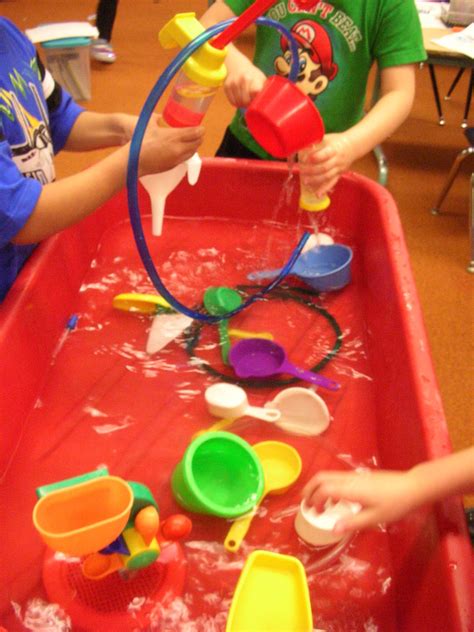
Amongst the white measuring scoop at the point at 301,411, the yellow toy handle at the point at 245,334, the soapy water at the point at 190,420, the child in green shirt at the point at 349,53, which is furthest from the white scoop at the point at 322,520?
the child in green shirt at the point at 349,53

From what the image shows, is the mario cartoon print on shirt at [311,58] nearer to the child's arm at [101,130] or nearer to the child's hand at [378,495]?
the child's arm at [101,130]

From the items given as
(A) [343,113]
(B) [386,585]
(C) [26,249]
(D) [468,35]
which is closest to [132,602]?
(B) [386,585]

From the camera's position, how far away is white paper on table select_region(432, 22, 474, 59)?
1.58m

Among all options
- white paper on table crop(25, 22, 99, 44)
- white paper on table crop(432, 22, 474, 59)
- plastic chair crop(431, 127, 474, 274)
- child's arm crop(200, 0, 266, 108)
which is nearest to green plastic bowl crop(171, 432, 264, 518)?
child's arm crop(200, 0, 266, 108)

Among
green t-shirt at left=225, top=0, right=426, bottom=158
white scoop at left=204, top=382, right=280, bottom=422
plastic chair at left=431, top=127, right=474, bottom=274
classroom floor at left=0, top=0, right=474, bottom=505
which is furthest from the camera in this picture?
plastic chair at left=431, top=127, right=474, bottom=274

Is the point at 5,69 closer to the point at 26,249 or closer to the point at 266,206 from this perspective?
the point at 26,249

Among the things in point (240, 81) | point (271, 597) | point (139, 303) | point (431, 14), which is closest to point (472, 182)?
point (431, 14)

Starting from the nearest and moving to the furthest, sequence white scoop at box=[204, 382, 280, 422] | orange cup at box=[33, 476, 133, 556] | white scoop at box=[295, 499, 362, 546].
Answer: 1. orange cup at box=[33, 476, 133, 556]
2. white scoop at box=[295, 499, 362, 546]
3. white scoop at box=[204, 382, 280, 422]

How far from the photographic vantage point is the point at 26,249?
29.9 inches

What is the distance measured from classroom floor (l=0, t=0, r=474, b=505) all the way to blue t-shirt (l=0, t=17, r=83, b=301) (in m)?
0.81

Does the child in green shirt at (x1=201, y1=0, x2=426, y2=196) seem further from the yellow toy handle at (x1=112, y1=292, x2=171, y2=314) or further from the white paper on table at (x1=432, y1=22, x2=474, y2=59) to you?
the white paper on table at (x1=432, y1=22, x2=474, y2=59)

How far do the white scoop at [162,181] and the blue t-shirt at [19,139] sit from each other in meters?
0.13

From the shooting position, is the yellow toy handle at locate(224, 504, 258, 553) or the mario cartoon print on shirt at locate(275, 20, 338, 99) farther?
the mario cartoon print on shirt at locate(275, 20, 338, 99)

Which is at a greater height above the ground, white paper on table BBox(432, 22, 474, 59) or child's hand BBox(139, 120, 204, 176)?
white paper on table BBox(432, 22, 474, 59)
